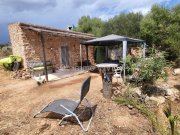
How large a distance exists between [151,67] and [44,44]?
29.0 ft

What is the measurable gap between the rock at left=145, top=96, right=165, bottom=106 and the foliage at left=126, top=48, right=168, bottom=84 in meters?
0.81

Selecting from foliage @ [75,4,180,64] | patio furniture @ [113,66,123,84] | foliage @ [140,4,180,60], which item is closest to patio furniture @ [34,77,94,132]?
patio furniture @ [113,66,123,84]

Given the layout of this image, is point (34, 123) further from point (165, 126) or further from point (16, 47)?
point (16, 47)

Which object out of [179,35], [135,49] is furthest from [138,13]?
[179,35]

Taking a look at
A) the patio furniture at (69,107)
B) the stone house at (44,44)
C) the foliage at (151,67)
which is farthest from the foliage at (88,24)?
the patio furniture at (69,107)

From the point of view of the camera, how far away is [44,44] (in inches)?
511

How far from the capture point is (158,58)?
6.54m

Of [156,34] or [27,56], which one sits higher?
[156,34]

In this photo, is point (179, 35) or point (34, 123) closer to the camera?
point (34, 123)

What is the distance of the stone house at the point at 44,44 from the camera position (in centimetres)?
1182

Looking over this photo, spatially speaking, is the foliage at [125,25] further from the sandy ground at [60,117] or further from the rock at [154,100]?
the sandy ground at [60,117]

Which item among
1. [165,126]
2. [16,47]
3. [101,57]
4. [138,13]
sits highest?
[138,13]

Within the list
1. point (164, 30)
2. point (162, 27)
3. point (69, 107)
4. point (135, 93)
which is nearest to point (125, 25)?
point (162, 27)

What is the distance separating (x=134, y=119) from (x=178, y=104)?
2.57 metres
